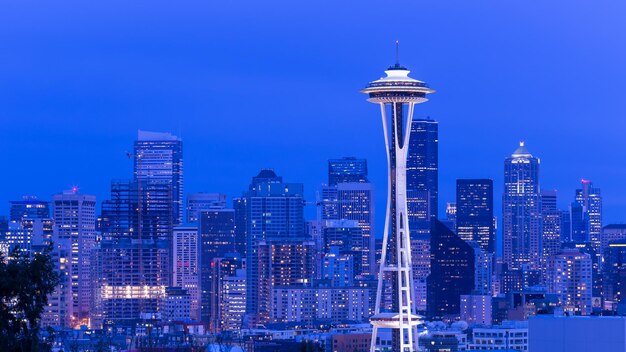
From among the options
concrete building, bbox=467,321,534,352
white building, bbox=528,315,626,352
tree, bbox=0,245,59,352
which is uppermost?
tree, bbox=0,245,59,352

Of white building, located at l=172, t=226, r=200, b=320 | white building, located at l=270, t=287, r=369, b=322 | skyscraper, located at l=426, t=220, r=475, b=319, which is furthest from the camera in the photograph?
white building, located at l=172, t=226, r=200, b=320

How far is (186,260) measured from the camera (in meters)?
162

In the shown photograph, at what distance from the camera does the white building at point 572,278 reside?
144750 mm

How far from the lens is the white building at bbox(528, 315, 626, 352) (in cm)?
4553

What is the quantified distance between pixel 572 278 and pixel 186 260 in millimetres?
36360

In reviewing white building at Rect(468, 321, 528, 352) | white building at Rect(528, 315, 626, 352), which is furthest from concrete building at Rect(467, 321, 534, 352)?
white building at Rect(528, 315, 626, 352)

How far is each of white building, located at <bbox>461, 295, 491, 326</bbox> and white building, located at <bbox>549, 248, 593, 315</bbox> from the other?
20.3ft

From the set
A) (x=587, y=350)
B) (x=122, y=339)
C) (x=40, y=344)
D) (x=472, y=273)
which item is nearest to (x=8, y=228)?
(x=472, y=273)

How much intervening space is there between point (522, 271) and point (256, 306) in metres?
34.9

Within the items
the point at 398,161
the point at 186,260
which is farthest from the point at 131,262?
the point at 398,161

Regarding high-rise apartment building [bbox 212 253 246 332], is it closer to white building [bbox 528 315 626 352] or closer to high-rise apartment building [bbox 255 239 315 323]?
high-rise apartment building [bbox 255 239 315 323]

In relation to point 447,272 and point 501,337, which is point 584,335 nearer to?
point 501,337

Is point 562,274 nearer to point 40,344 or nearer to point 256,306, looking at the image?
point 256,306

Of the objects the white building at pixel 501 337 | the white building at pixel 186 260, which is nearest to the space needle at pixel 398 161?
the white building at pixel 501 337
